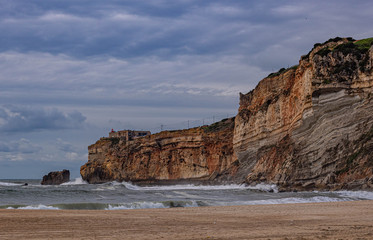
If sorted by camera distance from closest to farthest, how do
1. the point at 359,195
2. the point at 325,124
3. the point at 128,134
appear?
the point at 359,195
the point at 325,124
the point at 128,134

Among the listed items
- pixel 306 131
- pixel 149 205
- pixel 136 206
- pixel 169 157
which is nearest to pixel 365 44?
pixel 306 131

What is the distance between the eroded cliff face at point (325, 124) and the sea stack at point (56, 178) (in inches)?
2890

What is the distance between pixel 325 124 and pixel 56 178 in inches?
3466

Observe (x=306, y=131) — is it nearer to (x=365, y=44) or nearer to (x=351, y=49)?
(x=351, y=49)

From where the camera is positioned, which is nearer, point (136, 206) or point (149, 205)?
point (136, 206)

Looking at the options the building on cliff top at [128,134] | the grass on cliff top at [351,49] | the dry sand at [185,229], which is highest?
the grass on cliff top at [351,49]

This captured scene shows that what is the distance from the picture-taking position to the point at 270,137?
51.5 m

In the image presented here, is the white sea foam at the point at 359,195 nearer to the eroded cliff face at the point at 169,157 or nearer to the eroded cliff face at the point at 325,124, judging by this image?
the eroded cliff face at the point at 325,124

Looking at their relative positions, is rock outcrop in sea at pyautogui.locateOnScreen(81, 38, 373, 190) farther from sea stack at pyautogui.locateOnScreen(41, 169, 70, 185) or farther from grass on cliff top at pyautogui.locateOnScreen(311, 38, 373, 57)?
sea stack at pyautogui.locateOnScreen(41, 169, 70, 185)

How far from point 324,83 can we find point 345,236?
29735mm

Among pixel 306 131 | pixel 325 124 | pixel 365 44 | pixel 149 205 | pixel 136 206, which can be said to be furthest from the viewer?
pixel 306 131

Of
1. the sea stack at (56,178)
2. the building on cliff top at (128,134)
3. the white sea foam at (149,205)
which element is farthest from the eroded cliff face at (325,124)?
the sea stack at (56,178)

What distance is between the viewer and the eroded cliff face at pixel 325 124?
34719 mm

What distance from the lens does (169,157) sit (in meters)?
79.0
